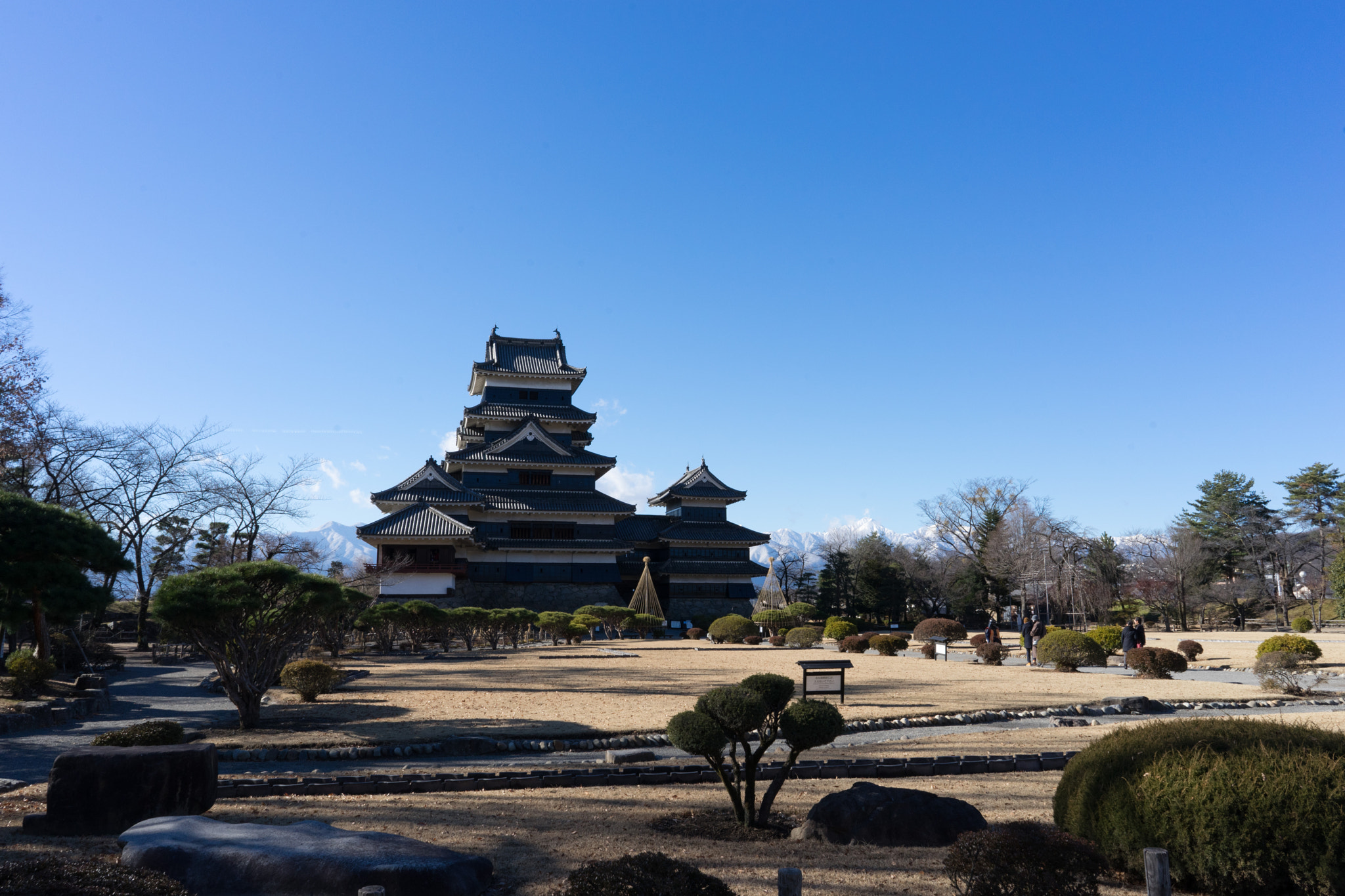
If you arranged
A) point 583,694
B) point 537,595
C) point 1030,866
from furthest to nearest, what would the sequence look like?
point 537,595
point 583,694
point 1030,866

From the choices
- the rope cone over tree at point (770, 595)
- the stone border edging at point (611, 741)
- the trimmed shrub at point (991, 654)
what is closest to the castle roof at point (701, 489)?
the rope cone over tree at point (770, 595)

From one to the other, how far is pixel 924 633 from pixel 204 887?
3672 cm

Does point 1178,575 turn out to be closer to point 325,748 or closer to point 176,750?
point 325,748

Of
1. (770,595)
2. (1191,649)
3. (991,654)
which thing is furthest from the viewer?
(770,595)

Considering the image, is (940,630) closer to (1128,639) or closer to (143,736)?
(1128,639)

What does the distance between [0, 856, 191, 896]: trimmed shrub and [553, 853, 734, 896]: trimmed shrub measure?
1.97 m

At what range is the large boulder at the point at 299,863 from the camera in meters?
4.90

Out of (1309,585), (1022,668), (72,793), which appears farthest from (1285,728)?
(1309,585)

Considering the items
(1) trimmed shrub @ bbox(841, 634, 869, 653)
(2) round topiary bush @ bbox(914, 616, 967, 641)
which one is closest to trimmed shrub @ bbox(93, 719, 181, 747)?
(1) trimmed shrub @ bbox(841, 634, 869, 653)

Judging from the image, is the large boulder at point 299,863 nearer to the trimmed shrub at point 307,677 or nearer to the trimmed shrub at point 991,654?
the trimmed shrub at point 307,677

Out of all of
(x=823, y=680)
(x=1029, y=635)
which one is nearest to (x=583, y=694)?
(x=823, y=680)

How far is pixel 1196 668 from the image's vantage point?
25906mm

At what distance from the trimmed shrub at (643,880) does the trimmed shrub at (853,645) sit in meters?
29.6

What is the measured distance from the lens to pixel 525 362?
53125mm
